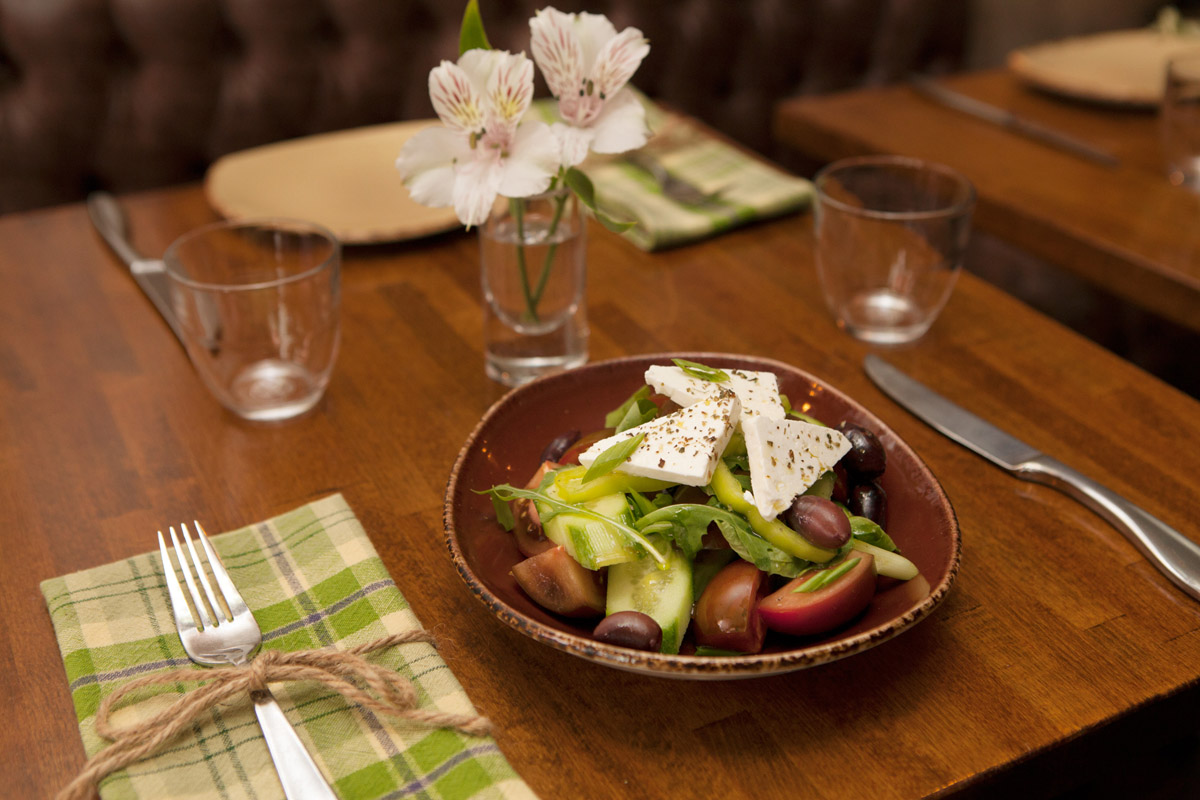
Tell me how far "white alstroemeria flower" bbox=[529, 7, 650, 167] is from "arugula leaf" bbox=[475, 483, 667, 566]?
1.03ft

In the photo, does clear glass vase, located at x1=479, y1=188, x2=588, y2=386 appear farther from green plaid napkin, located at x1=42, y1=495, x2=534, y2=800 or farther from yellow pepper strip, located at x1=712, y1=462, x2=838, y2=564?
yellow pepper strip, located at x1=712, y1=462, x2=838, y2=564

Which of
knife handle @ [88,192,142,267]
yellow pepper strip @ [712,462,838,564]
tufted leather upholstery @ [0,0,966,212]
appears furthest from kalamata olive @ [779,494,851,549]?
tufted leather upholstery @ [0,0,966,212]

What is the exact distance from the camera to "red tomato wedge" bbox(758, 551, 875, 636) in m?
0.67

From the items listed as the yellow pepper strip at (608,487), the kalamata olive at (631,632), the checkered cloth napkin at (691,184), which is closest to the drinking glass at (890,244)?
the checkered cloth napkin at (691,184)

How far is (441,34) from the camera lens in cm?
228

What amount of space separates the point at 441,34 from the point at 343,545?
5.66 ft

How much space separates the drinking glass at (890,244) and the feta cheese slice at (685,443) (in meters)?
0.45

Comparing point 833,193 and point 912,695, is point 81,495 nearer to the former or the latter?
point 912,695

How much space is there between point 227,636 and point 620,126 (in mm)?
539

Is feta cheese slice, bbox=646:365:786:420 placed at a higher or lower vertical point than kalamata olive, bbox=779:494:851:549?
higher

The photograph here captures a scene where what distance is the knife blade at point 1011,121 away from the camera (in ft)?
5.37

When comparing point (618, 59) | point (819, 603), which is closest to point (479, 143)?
point (618, 59)

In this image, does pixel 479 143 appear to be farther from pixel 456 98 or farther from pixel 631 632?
pixel 631 632

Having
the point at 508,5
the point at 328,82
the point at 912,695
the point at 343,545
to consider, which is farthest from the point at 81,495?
the point at 508,5
